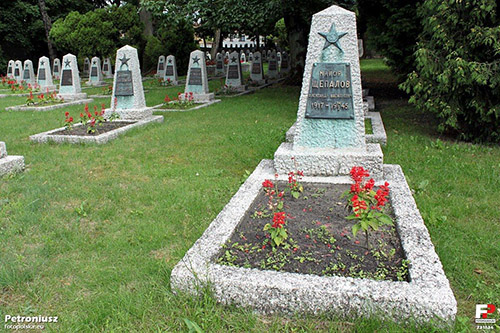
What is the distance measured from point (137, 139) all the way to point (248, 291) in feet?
18.6

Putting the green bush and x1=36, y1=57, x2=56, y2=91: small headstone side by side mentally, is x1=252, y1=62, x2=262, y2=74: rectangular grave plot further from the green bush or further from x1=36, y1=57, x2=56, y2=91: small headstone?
the green bush

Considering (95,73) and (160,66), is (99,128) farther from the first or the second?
(160,66)

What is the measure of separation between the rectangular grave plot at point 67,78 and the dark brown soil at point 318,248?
1183 centimetres

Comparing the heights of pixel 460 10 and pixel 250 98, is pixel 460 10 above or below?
above

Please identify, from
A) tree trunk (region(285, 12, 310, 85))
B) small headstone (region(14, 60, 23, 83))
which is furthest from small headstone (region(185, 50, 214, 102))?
small headstone (region(14, 60, 23, 83))

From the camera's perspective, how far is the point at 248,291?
8.64 feet

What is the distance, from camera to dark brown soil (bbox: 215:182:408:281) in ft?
9.43

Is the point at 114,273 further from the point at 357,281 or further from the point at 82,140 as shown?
the point at 82,140

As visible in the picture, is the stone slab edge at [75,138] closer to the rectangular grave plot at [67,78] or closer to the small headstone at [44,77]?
the rectangular grave plot at [67,78]

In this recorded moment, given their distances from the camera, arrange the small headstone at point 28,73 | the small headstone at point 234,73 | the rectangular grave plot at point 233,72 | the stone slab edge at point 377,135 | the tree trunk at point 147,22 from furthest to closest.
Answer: the tree trunk at point 147,22
the small headstone at point 28,73
the rectangular grave plot at point 233,72
the small headstone at point 234,73
the stone slab edge at point 377,135

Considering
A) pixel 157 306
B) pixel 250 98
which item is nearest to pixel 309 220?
pixel 157 306

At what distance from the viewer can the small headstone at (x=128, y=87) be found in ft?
31.2

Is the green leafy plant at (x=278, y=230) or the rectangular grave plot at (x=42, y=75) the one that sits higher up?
the rectangular grave plot at (x=42, y=75)

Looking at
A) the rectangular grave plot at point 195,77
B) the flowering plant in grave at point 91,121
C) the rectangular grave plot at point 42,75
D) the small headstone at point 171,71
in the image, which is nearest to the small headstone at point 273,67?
the small headstone at point 171,71
